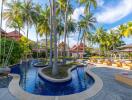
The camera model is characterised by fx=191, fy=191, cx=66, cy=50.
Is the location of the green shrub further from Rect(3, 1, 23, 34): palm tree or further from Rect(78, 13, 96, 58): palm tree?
Rect(78, 13, 96, 58): palm tree

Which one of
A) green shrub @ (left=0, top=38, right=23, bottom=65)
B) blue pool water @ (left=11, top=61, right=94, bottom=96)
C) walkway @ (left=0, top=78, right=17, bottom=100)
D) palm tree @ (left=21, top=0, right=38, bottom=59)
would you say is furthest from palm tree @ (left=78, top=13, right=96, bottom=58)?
walkway @ (left=0, top=78, right=17, bottom=100)

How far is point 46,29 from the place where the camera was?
43750 mm

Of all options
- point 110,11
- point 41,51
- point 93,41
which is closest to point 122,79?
point 110,11

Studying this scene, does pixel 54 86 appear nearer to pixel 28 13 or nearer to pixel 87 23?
pixel 28 13

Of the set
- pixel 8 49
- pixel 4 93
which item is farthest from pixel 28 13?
pixel 4 93

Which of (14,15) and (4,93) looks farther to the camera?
(14,15)

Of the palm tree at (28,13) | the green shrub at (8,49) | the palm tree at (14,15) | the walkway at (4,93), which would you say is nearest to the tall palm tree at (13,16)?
the palm tree at (14,15)

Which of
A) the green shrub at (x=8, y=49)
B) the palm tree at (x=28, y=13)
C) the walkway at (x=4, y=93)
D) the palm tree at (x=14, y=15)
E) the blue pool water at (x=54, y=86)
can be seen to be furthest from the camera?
the palm tree at (x=28, y=13)

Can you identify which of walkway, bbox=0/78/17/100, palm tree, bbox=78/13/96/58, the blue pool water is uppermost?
palm tree, bbox=78/13/96/58

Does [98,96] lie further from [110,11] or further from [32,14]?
[32,14]

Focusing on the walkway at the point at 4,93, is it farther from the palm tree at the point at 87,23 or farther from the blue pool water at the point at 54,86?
the palm tree at the point at 87,23

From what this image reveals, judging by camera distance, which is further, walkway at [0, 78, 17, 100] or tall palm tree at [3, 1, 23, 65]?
tall palm tree at [3, 1, 23, 65]

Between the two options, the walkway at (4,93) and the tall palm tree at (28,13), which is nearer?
the walkway at (4,93)

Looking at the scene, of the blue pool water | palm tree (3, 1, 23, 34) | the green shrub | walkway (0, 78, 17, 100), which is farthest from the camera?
palm tree (3, 1, 23, 34)
